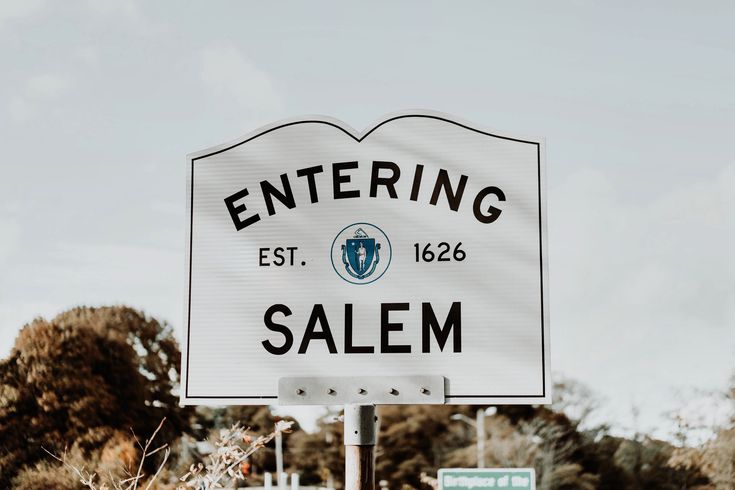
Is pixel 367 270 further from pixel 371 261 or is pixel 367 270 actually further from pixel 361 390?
pixel 361 390

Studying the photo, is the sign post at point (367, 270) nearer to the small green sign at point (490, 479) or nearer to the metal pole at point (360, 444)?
the metal pole at point (360, 444)

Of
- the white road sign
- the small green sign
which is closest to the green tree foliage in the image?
the small green sign

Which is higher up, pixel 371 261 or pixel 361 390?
pixel 371 261

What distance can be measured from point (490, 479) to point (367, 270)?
25.9ft

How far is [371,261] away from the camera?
3.68 meters

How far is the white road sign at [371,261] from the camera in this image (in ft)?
11.8

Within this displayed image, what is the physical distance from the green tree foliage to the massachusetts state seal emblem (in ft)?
75.9

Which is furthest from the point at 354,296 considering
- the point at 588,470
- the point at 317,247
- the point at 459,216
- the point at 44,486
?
the point at 588,470

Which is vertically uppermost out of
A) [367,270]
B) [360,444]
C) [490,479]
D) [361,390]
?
[367,270]

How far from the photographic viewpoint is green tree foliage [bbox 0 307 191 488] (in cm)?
2620

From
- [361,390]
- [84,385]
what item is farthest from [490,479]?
[84,385]

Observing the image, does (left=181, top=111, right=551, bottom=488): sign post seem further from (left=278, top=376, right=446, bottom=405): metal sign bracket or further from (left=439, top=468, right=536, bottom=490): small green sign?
(left=439, top=468, right=536, bottom=490): small green sign

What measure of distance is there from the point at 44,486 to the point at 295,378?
23225mm

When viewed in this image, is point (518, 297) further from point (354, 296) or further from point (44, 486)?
point (44, 486)
